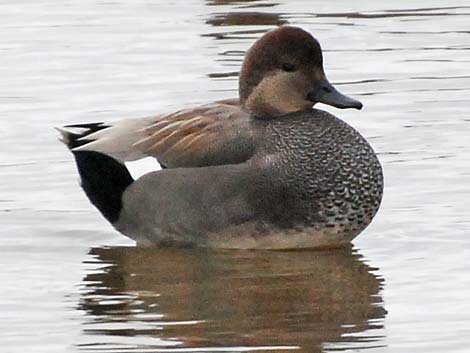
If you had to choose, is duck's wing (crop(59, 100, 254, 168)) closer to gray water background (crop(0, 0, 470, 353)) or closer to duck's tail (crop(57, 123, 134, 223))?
duck's tail (crop(57, 123, 134, 223))

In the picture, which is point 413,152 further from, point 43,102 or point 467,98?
point 43,102

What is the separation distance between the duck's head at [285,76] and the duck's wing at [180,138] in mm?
140

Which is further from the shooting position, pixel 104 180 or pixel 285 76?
pixel 104 180

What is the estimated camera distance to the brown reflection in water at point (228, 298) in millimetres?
7477

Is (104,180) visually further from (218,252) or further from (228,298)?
(228,298)

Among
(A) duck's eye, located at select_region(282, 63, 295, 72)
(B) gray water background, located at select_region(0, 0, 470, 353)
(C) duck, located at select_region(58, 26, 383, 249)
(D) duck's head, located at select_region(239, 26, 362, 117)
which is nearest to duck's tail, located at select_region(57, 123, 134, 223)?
(C) duck, located at select_region(58, 26, 383, 249)

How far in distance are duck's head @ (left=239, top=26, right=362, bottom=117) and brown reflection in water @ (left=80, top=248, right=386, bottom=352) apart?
786mm

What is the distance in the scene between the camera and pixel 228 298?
8.21m

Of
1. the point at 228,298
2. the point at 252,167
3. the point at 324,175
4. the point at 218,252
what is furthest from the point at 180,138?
the point at 228,298

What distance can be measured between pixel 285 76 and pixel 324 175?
60cm

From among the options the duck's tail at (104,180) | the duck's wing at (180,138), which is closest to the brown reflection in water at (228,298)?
the duck's tail at (104,180)

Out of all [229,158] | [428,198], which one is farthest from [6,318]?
[428,198]

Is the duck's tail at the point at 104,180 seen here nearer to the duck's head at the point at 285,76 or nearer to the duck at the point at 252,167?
the duck at the point at 252,167

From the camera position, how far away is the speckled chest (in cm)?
897
